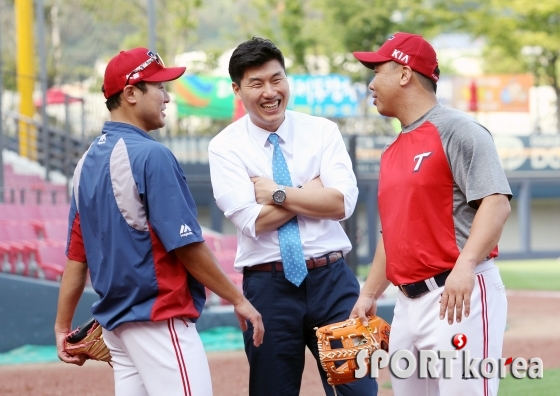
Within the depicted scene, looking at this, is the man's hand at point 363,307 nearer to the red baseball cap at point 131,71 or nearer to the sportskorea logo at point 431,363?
the sportskorea logo at point 431,363

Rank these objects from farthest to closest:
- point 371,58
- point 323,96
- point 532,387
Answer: point 323,96
point 532,387
point 371,58

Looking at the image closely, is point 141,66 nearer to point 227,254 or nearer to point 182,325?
point 182,325

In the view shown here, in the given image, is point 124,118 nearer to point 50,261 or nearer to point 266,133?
point 266,133

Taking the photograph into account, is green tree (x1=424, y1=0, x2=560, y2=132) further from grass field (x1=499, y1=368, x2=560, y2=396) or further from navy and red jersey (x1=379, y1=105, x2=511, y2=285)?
navy and red jersey (x1=379, y1=105, x2=511, y2=285)

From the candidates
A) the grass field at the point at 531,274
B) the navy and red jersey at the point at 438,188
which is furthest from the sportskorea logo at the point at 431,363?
the grass field at the point at 531,274

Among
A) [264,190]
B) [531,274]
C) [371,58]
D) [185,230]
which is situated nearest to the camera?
[185,230]

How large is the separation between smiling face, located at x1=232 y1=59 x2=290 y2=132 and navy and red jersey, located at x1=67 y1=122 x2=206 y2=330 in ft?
A: 2.14

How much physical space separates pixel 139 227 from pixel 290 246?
2.59ft

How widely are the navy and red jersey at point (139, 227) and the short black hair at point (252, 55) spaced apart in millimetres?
676

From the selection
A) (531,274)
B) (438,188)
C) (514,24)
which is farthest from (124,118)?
(514,24)

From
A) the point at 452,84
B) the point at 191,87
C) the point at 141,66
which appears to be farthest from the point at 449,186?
the point at 452,84

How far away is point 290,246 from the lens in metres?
3.96

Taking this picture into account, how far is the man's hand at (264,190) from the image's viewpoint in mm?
3932

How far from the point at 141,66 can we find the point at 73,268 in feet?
2.90
